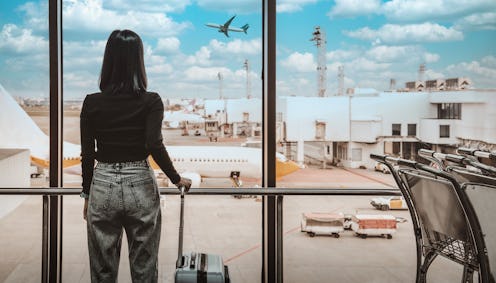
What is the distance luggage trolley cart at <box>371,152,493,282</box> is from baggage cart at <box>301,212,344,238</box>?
0.85 metres

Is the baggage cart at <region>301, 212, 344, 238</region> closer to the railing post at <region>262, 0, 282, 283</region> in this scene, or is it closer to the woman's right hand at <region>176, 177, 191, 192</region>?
the railing post at <region>262, 0, 282, 283</region>

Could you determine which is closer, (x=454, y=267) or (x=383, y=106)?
(x=454, y=267)

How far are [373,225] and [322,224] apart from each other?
1.00 ft

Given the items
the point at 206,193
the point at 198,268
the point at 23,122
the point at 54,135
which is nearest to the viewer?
the point at 198,268

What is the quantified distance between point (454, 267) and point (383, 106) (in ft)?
3.28

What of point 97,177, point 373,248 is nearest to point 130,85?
point 97,177

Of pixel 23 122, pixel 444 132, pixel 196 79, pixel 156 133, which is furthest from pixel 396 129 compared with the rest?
pixel 23 122

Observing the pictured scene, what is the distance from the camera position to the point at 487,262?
154 cm

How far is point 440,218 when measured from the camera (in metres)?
1.71

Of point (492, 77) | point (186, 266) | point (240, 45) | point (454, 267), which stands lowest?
point (454, 267)

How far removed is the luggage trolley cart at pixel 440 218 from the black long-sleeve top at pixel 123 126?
91 cm

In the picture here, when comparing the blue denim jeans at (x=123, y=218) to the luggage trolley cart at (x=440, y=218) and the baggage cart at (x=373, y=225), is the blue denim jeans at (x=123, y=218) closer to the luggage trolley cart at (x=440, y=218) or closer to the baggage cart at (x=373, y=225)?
the luggage trolley cart at (x=440, y=218)

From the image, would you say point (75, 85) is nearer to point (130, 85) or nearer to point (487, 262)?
point (130, 85)

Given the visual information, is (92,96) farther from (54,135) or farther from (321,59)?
(321,59)
